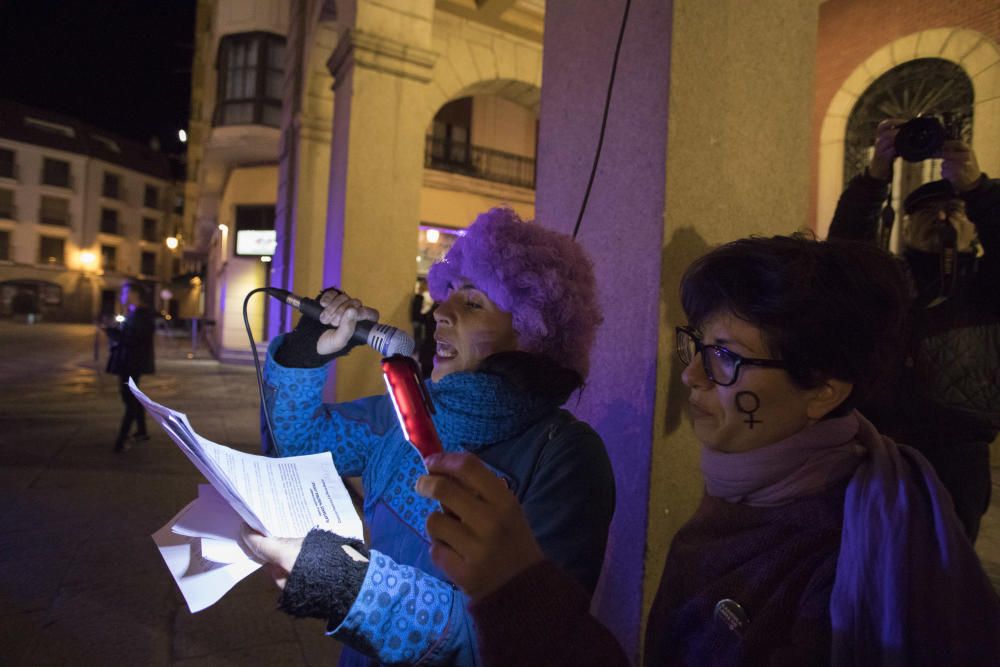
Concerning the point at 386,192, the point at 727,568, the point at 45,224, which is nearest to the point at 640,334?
the point at 727,568

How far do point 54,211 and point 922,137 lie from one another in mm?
61379

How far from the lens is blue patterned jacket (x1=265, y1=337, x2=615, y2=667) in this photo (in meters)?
1.05

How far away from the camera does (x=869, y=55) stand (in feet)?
23.6

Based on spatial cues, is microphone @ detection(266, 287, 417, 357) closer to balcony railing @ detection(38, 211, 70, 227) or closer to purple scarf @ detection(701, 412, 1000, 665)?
purple scarf @ detection(701, 412, 1000, 665)

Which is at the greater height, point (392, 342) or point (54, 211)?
point (54, 211)

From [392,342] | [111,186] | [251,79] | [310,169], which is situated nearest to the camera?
[392,342]

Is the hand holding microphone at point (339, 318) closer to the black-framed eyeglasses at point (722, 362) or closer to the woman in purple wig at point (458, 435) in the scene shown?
the woman in purple wig at point (458, 435)

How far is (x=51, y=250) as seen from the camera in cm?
4831

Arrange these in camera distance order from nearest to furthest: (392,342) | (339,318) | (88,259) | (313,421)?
(392,342)
(339,318)
(313,421)
(88,259)

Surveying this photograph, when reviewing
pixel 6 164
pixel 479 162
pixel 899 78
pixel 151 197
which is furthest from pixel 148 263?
pixel 899 78

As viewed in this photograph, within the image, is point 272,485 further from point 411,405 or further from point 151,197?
point 151,197

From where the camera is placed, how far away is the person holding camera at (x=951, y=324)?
2051mm

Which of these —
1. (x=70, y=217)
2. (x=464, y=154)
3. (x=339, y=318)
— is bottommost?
(x=339, y=318)

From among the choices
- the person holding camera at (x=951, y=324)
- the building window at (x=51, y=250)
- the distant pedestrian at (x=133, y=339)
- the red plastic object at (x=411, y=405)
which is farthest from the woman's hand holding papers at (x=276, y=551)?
the building window at (x=51, y=250)
